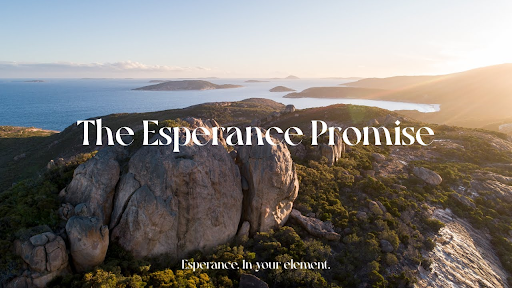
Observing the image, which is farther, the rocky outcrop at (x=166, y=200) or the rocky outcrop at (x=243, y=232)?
the rocky outcrop at (x=243, y=232)

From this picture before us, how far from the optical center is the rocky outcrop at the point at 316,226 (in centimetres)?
2225

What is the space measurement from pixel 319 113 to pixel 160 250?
76331 millimetres

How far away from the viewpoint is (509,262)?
23891 mm

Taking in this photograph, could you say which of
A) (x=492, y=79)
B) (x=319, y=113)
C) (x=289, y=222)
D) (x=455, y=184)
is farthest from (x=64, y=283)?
(x=492, y=79)

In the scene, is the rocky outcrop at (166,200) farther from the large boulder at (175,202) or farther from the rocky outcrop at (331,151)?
the rocky outcrop at (331,151)

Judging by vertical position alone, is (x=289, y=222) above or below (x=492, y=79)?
below

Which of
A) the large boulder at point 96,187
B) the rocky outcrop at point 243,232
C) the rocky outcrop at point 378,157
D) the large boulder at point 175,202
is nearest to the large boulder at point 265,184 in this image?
the rocky outcrop at point 243,232

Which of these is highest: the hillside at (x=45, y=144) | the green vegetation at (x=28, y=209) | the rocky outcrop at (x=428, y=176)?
the green vegetation at (x=28, y=209)

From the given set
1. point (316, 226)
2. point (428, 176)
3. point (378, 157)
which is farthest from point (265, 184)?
point (428, 176)

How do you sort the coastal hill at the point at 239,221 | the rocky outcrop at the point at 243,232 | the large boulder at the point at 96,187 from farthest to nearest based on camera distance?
1. the rocky outcrop at the point at 243,232
2. the large boulder at the point at 96,187
3. the coastal hill at the point at 239,221

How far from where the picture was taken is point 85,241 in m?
15.0

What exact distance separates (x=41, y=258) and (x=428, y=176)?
1585 inches

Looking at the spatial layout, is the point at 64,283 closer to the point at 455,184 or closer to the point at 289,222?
the point at 289,222

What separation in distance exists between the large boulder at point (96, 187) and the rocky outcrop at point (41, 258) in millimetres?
2721
